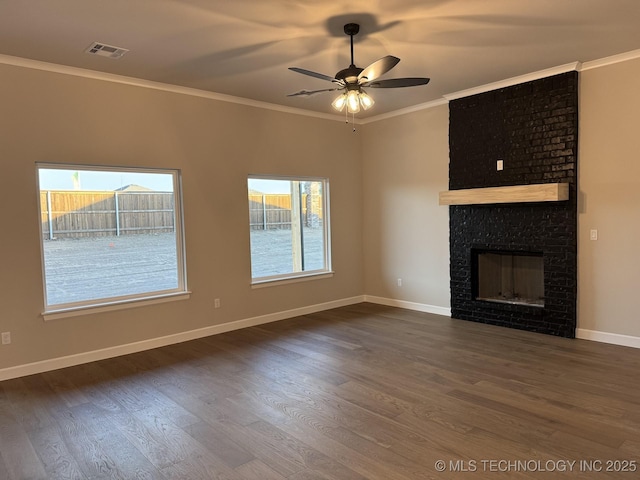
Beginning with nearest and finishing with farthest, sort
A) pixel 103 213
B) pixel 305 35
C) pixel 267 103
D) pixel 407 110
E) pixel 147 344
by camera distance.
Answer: pixel 305 35 < pixel 103 213 < pixel 147 344 < pixel 267 103 < pixel 407 110

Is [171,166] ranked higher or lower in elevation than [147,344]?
higher

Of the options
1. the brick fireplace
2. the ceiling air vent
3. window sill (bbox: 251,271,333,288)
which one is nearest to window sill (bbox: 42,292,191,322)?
window sill (bbox: 251,271,333,288)

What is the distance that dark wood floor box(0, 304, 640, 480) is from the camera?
2.43 m

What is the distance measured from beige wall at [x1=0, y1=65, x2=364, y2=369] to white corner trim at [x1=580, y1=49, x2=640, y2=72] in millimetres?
3154

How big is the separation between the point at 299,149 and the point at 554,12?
3448mm

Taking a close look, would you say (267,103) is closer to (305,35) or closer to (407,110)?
(407,110)

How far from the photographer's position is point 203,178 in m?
5.02

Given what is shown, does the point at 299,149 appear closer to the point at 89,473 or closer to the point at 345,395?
the point at 345,395

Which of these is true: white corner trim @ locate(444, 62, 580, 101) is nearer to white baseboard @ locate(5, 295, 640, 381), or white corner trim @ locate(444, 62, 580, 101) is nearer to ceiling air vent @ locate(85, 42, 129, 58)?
white baseboard @ locate(5, 295, 640, 381)

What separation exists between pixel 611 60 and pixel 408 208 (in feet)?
9.27

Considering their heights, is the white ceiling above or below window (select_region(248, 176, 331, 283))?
above

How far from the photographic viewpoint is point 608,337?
14.5 ft

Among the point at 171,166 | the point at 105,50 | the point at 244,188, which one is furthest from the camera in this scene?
the point at 244,188

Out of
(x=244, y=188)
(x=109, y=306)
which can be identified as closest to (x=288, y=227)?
(x=244, y=188)
